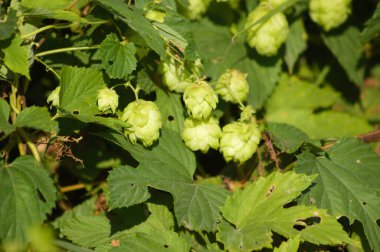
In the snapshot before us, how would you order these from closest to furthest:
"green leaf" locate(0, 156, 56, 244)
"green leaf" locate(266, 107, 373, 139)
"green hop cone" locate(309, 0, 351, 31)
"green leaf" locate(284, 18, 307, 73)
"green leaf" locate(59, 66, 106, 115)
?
"green leaf" locate(0, 156, 56, 244) < "green leaf" locate(59, 66, 106, 115) < "green hop cone" locate(309, 0, 351, 31) < "green leaf" locate(284, 18, 307, 73) < "green leaf" locate(266, 107, 373, 139)

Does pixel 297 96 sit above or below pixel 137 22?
below

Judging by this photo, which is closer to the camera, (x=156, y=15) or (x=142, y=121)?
(x=142, y=121)

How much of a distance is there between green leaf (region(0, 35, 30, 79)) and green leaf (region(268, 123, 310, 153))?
3.97 ft

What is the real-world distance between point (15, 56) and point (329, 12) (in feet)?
6.45

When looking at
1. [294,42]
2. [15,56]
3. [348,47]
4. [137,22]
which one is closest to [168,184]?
[137,22]

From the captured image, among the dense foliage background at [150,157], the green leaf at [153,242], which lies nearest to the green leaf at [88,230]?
the dense foliage background at [150,157]

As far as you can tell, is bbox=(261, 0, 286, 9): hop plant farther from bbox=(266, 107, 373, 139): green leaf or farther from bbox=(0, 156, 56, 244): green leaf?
bbox=(0, 156, 56, 244): green leaf

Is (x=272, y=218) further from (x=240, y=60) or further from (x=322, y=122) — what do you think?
(x=322, y=122)

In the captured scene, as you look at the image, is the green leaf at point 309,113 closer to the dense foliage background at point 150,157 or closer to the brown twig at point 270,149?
the dense foliage background at point 150,157

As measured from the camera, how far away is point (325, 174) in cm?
243

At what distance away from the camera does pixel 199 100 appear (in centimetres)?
233

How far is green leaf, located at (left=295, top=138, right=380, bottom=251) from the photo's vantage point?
2338 mm

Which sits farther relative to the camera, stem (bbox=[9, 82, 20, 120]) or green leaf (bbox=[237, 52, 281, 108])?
green leaf (bbox=[237, 52, 281, 108])

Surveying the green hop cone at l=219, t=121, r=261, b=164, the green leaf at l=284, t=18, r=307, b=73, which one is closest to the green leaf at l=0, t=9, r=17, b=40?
the green hop cone at l=219, t=121, r=261, b=164
